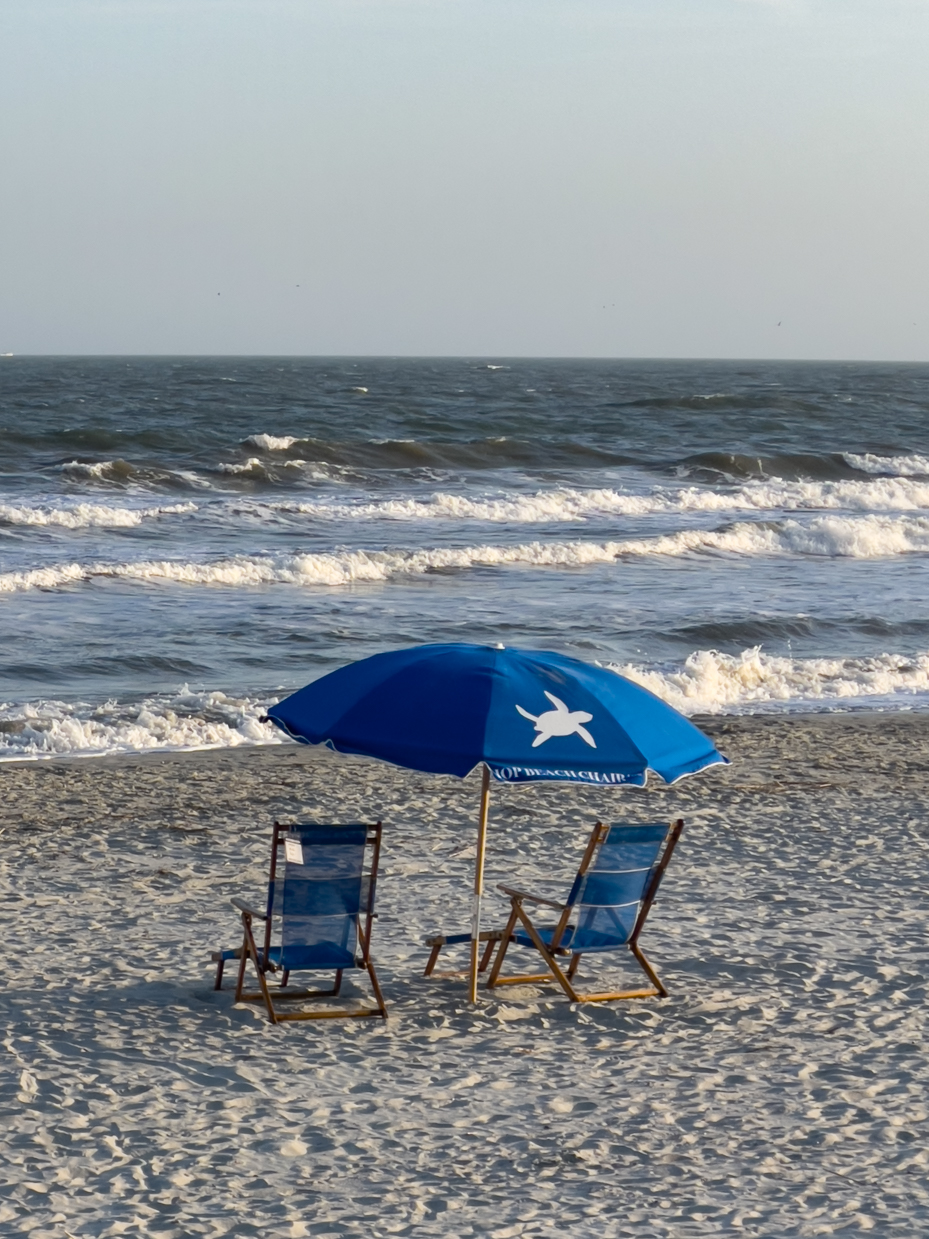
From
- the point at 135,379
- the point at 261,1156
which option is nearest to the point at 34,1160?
the point at 261,1156

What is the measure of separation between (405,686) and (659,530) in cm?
2108

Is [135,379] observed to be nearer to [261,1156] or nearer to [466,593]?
[466,593]

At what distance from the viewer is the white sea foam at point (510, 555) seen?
19609 mm

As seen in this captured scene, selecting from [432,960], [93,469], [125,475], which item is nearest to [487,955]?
[432,960]

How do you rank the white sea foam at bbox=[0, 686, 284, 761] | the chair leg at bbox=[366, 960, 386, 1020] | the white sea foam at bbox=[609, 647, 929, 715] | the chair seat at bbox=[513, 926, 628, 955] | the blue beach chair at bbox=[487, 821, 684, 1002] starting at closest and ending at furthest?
the chair leg at bbox=[366, 960, 386, 1020] < the blue beach chair at bbox=[487, 821, 684, 1002] < the chair seat at bbox=[513, 926, 628, 955] < the white sea foam at bbox=[0, 686, 284, 761] < the white sea foam at bbox=[609, 647, 929, 715]

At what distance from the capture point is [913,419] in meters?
58.3

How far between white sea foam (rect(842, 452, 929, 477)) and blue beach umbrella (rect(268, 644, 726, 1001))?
34.3 metres

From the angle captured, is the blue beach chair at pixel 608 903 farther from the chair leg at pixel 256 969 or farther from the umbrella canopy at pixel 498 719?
the chair leg at pixel 256 969

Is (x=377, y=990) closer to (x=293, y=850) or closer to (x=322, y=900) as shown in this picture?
(x=322, y=900)

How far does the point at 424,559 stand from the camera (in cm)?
2181

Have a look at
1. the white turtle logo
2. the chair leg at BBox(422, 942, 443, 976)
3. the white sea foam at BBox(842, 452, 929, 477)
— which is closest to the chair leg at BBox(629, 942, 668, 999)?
the chair leg at BBox(422, 942, 443, 976)

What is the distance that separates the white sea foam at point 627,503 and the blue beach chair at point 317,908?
21.2 metres

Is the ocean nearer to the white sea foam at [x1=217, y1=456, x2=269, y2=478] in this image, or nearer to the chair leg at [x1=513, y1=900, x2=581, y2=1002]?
the white sea foam at [x1=217, y1=456, x2=269, y2=478]

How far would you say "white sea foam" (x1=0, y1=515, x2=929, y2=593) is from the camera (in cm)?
1961
